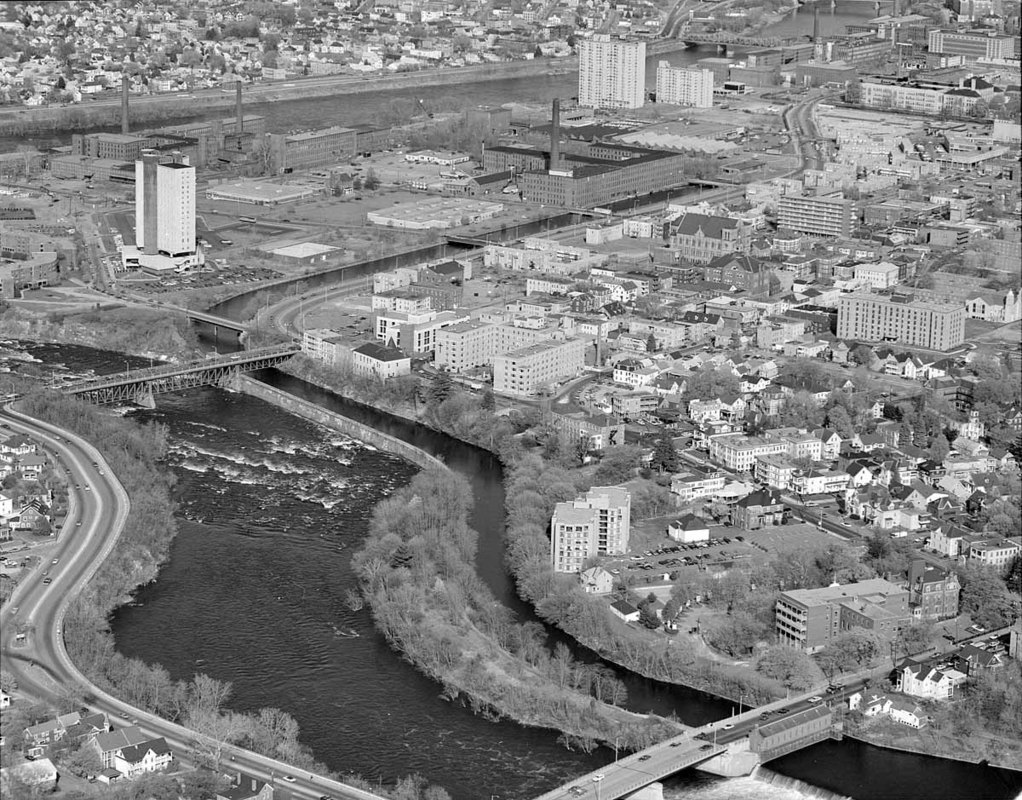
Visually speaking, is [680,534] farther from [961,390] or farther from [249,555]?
[961,390]

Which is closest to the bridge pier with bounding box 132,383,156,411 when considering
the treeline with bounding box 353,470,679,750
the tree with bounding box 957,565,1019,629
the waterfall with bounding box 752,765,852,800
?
the treeline with bounding box 353,470,679,750

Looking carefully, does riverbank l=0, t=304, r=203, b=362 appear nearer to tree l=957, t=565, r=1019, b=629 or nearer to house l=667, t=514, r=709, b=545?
house l=667, t=514, r=709, b=545

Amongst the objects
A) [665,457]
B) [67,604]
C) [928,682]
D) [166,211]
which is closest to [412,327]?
[665,457]

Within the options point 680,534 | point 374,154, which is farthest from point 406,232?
point 680,534

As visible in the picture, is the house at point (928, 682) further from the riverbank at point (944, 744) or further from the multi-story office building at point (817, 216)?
the multi-story office building at point (817, 216)

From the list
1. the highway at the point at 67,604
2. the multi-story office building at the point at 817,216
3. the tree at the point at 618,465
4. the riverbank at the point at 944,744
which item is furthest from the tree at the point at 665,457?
the multi-story office building at the point at 817,216

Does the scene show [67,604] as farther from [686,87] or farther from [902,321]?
[686,87]
